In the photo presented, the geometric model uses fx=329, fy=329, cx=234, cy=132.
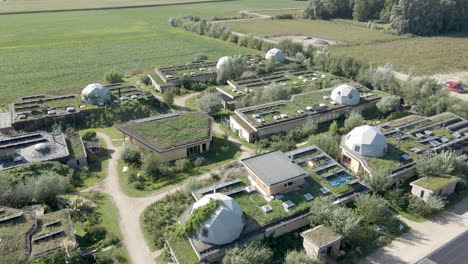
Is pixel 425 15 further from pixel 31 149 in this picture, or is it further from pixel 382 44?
pixel 31 149

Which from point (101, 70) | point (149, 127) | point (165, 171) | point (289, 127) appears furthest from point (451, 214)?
point (101, 70)

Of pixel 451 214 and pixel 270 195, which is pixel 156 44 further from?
pixel 451 214

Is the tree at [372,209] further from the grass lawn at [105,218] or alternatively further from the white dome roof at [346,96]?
the white dome roof at [346,96]

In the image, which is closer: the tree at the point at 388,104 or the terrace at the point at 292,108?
the terrace at the point at 292,108

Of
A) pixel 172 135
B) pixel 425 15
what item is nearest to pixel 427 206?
pixel 172 135

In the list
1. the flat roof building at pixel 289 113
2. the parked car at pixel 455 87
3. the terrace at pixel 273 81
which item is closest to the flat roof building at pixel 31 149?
the flat roof building at pixel 289 113

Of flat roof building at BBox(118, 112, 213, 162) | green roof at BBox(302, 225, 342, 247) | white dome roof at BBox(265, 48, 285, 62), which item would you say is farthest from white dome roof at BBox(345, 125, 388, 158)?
white dome roof at BBox(265, 48, 285, 62)
